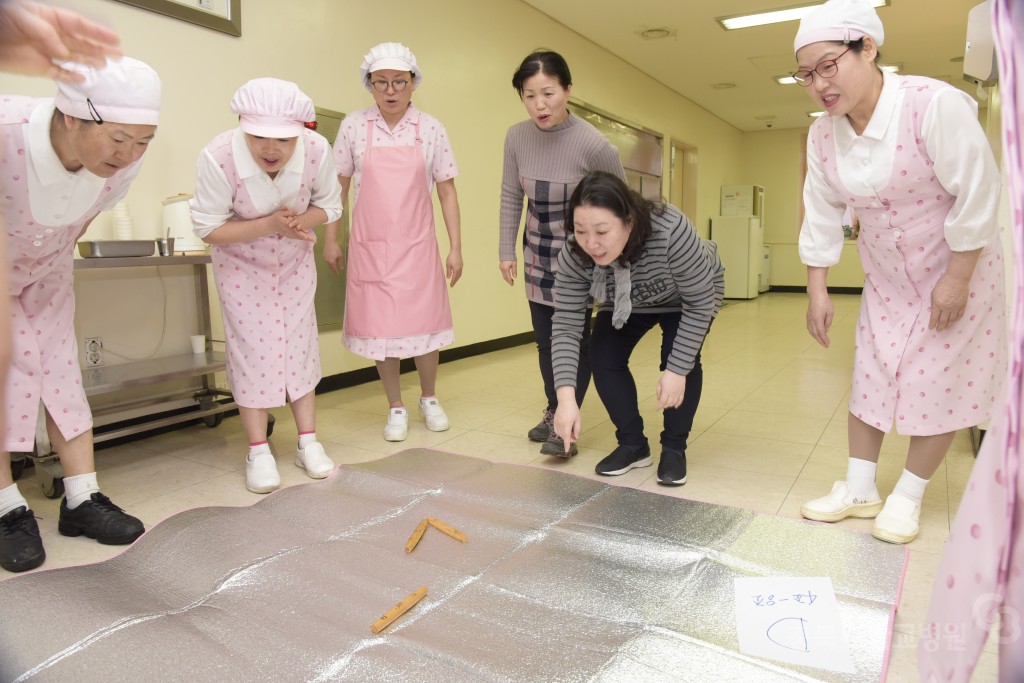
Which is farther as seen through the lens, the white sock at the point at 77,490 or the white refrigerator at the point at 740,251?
the white refrigerator at the point at 740,251

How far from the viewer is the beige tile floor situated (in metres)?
1.76

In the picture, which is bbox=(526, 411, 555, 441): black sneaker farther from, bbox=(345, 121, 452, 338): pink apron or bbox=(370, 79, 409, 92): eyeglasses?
bbox=(370, 79, 409, 92): eyeglasses

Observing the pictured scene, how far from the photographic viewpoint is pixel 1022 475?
21.7 inches

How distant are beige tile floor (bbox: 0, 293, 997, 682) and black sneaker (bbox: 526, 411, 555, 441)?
4cm

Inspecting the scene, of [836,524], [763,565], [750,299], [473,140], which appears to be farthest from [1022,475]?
[750,299]

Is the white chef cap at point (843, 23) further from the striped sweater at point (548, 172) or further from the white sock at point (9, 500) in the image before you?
the white sock at point (9, 500)

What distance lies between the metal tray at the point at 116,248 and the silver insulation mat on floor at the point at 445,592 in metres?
1.01

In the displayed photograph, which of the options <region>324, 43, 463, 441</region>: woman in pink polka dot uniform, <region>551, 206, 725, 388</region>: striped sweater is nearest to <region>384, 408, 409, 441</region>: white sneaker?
<region>324, 43, 463, 441</region>: woman in pink polka dot uniform

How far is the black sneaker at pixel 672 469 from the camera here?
6.64ft

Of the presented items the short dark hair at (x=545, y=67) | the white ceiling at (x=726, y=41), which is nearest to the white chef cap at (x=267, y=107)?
the short dark hair at (x=545, y=67)

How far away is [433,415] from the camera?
2.66m

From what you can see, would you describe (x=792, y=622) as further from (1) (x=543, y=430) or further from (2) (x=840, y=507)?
(1) (x=543, y=430)

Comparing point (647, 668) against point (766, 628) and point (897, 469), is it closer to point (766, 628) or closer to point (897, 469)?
point (766, 628)

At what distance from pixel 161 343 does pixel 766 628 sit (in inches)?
95.8
